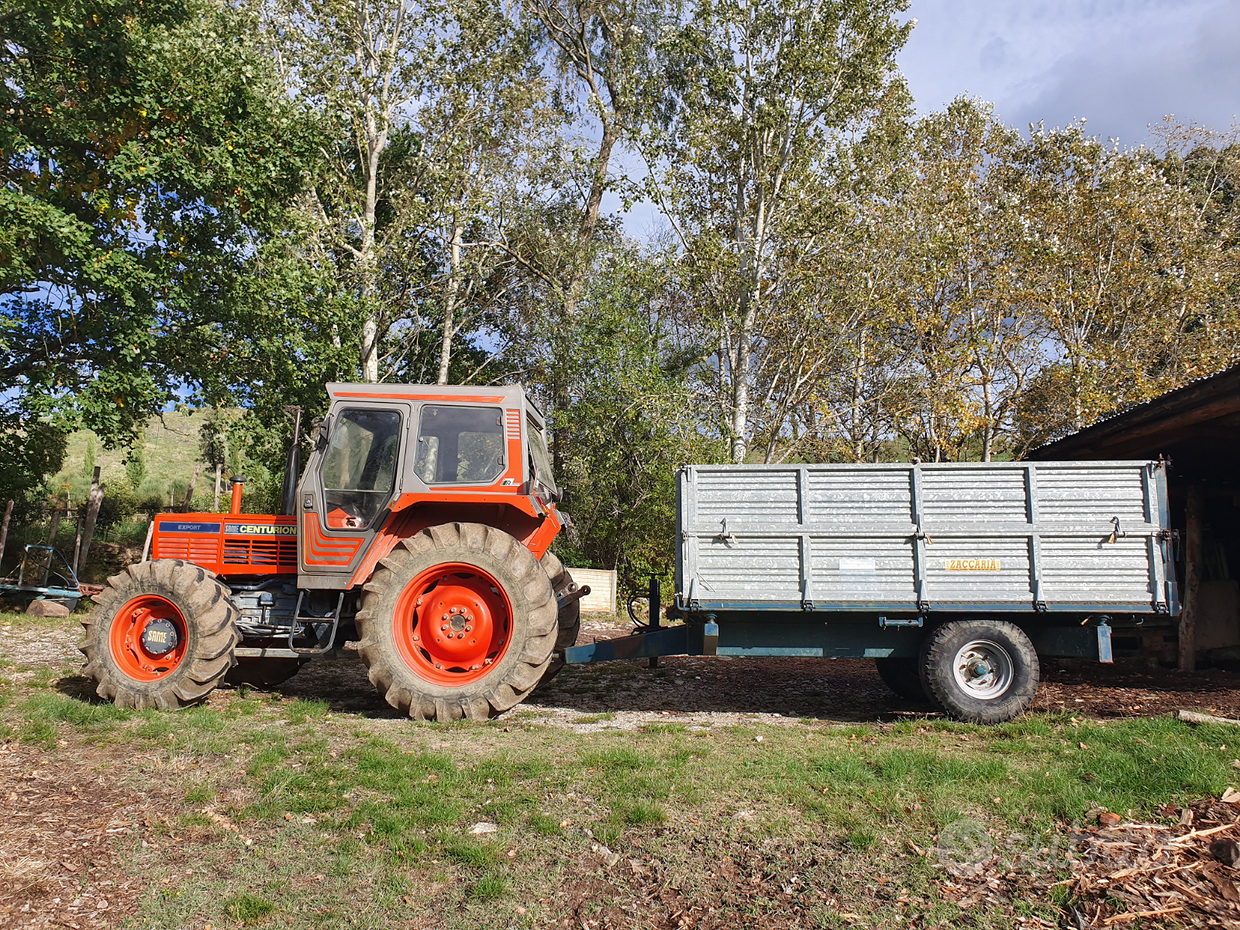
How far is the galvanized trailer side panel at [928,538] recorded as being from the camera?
6152mm

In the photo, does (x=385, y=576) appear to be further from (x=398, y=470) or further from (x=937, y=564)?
(x=937, y=564)

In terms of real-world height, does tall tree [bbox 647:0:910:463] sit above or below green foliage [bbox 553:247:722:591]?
above

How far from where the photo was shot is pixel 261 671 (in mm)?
7559

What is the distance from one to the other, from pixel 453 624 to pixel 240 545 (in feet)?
7.27

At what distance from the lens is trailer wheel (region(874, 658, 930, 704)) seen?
24.0 feet

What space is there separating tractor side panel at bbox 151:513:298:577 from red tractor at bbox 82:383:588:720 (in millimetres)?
13

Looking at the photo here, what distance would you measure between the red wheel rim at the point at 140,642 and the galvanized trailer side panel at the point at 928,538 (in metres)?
4.25

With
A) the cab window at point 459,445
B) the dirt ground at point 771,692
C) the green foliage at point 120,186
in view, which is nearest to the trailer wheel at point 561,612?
the dirt ground at point 771,692

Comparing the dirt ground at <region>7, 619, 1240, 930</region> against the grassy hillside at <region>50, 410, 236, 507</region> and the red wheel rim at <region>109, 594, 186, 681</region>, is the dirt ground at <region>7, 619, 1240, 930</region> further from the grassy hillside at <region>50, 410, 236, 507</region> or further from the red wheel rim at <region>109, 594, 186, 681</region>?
the grassy hillside at <region>50, 410, 236, 507</region>

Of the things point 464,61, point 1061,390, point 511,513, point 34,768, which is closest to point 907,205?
point 1061,390

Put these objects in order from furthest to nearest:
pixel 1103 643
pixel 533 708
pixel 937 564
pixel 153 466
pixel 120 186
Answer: pixel 153 466
pixel 120 186
pixel 533 708
pixel 937 564
pixel 1103 643

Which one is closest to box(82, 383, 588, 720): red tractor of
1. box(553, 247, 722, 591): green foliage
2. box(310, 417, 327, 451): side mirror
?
box(310, 417, 327, 451): side mirror

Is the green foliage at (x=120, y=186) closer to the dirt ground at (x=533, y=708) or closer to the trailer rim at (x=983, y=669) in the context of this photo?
the dirt ground at (x=533, y=708)

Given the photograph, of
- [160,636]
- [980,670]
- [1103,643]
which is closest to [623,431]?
[980,670]
